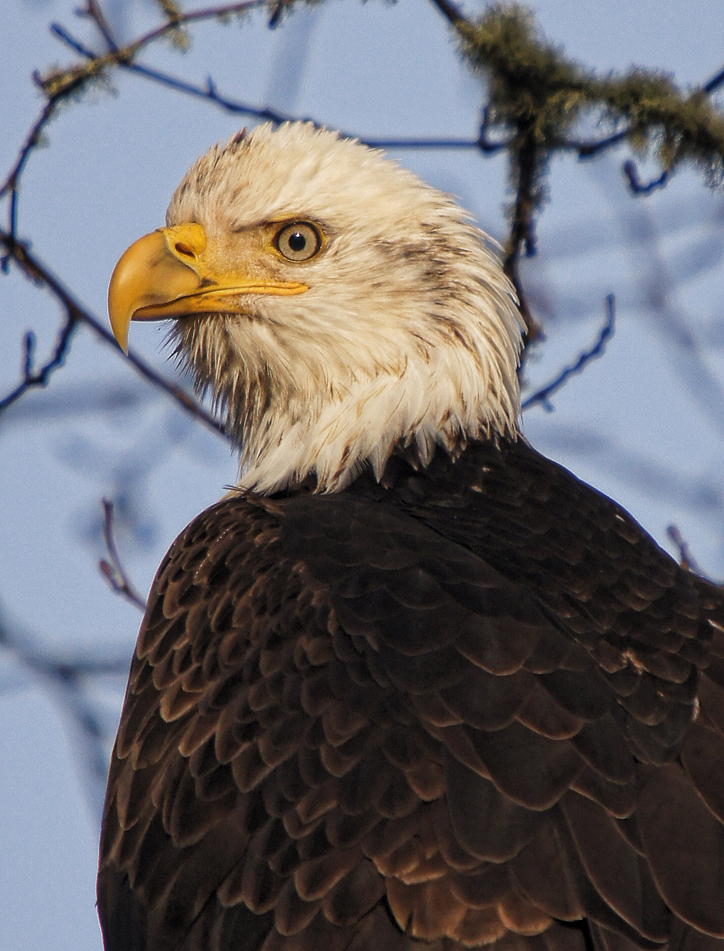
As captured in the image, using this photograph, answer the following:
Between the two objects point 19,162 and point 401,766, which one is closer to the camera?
point 401,766

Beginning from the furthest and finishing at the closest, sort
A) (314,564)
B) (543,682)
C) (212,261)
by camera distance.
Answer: (212,261), (314,564), (543,682)

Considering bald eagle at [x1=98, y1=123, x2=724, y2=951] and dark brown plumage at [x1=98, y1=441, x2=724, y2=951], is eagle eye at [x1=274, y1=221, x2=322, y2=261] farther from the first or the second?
dark brown plumage at [x1=98, y1=441, x2=724, y2=951]

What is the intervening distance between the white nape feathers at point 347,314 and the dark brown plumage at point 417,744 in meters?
0.57

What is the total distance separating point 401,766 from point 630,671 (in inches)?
29.7

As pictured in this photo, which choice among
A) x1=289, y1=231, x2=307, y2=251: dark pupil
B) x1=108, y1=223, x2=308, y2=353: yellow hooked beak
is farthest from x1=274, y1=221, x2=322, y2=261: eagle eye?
x1=108, y1=223, x2=308, y2=353: yellow hooked beak

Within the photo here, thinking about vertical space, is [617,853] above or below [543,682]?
below

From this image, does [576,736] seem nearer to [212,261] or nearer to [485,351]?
[485,351]

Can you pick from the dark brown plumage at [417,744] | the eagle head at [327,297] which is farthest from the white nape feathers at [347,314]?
the dark brown plumage at [417,744]

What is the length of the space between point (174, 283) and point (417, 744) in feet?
7.05

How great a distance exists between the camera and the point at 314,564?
4.46m

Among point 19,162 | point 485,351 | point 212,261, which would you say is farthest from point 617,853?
point 19,162

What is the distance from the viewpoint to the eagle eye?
547cm

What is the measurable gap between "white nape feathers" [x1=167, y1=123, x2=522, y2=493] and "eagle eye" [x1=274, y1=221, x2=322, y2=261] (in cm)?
2

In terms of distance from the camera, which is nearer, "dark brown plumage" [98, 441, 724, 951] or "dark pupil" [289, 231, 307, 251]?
"dark brown plumage" [98, 441, 724, 951]
